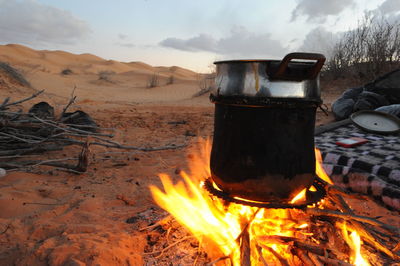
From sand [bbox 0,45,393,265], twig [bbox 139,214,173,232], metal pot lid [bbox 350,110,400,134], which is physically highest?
metal pot lid [bbox 350,110,400,134]

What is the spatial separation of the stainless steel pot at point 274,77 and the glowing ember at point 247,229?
695 millimetres

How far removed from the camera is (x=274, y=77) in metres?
1.55

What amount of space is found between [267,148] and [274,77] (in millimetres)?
376

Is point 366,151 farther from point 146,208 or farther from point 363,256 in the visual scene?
point 146,208

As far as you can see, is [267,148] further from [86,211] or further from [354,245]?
[86,211]

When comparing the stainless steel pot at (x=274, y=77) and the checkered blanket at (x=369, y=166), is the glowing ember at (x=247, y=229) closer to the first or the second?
the stainless steel pot at (x=274, y=77)

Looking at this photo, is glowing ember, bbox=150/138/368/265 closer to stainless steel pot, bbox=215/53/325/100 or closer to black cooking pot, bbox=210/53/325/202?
black cooking pot, bbox=210/53/325/202

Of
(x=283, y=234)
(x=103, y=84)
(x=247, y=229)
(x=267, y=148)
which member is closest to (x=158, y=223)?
(x=247, y=229)

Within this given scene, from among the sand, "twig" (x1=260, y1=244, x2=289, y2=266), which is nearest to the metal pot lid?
the sand

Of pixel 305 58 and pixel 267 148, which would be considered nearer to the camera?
pixel 305 58

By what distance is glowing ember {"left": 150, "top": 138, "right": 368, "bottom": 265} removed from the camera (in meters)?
1.71

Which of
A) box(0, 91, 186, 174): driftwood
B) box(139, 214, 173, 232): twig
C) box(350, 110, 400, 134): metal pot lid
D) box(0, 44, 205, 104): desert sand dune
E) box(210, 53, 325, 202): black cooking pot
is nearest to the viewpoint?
box(210, 53, 325, 202): black cooking pot

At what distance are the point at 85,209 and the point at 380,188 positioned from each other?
265cm

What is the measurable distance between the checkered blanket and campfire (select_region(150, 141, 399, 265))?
824 mm
